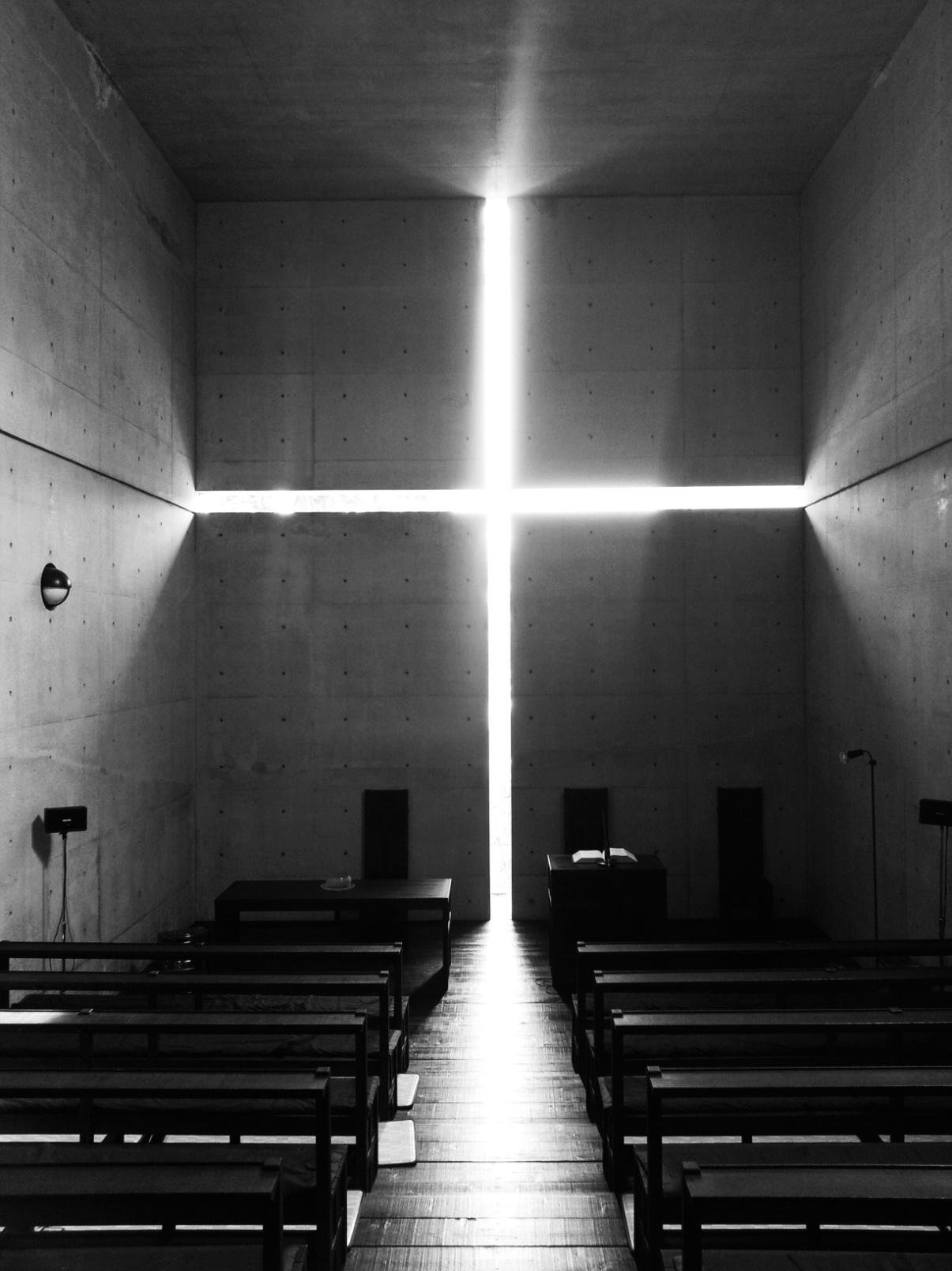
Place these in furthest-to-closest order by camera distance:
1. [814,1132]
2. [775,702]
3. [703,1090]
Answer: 1. [775,702]
2. [814,1132]
3. [703,1090]

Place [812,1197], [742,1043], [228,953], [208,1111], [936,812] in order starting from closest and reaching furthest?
1. [812,1197]
2. [208,1111]
3. [742,1043]
4. [228,953]
5. [936,812]

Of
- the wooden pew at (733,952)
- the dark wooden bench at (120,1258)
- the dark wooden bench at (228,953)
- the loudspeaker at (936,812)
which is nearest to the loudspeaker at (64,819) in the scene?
the dark wooden bench at (228,953)

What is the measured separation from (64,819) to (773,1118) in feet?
12.6

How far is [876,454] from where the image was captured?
6.41 m

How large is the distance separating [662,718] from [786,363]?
3124 mm

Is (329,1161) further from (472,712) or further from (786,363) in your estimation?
(786,363)

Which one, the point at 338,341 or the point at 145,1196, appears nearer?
the point at 145,1196

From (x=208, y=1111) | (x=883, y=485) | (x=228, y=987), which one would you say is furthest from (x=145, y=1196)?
(x=883, y=485)

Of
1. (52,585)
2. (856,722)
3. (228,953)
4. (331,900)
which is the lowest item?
(331,900)

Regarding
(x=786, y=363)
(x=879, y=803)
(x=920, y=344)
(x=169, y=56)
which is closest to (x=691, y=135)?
(x=786, y=363)

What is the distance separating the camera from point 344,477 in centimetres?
812

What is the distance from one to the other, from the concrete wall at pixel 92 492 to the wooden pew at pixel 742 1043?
3.27 m

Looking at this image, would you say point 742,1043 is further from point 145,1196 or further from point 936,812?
point 145,1196

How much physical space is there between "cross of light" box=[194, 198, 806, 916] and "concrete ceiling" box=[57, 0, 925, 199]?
0.92 m
